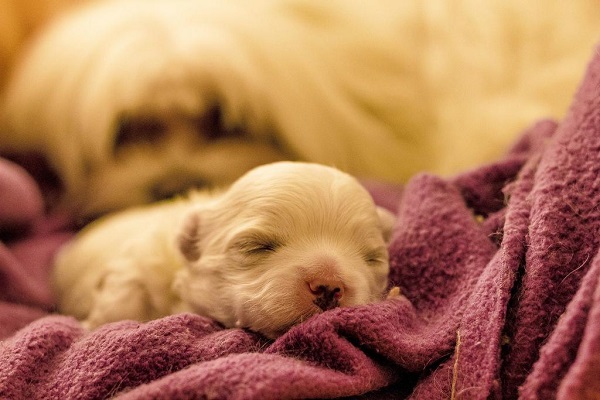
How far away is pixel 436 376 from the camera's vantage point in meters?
0.74

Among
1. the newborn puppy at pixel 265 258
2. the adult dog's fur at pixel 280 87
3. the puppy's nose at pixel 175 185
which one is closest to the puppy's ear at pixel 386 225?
the newborn puppy at pixel 265 258

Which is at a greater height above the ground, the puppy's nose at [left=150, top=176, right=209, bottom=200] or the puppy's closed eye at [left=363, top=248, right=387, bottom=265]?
the puppy's closed eye at [left=363, top=248, right=387, bottom=265]

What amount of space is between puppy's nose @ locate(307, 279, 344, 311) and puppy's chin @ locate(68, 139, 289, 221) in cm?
82

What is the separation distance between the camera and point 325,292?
2.66 ft

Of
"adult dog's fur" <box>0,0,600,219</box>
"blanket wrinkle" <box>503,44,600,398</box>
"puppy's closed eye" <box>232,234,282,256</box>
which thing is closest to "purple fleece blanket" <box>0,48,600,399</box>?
"blanket wrinkle" <box>503,44,600,398</box>

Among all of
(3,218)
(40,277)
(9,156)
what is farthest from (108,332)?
(9,156)

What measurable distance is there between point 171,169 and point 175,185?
40 millimetres

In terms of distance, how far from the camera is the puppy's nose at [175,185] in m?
1.63

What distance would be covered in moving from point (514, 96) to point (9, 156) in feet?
4.40

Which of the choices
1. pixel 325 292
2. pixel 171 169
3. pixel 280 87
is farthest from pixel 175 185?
pixel 325 292

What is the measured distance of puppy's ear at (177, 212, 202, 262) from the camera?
103cm

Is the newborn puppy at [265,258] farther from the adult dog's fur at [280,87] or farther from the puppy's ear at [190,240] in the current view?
the adult dog's fur at [280,87]

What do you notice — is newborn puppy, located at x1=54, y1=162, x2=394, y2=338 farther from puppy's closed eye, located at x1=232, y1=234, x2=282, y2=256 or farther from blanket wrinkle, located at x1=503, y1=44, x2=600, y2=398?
blanket wrinkle, located at x1=503, y1=44, x2=600, y2=398

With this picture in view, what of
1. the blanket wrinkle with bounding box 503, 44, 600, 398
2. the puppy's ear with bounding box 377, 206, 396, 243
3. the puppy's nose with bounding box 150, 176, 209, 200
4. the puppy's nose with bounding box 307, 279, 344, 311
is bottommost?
the puppy's nose with bounding box 150, 176, 209, 200
